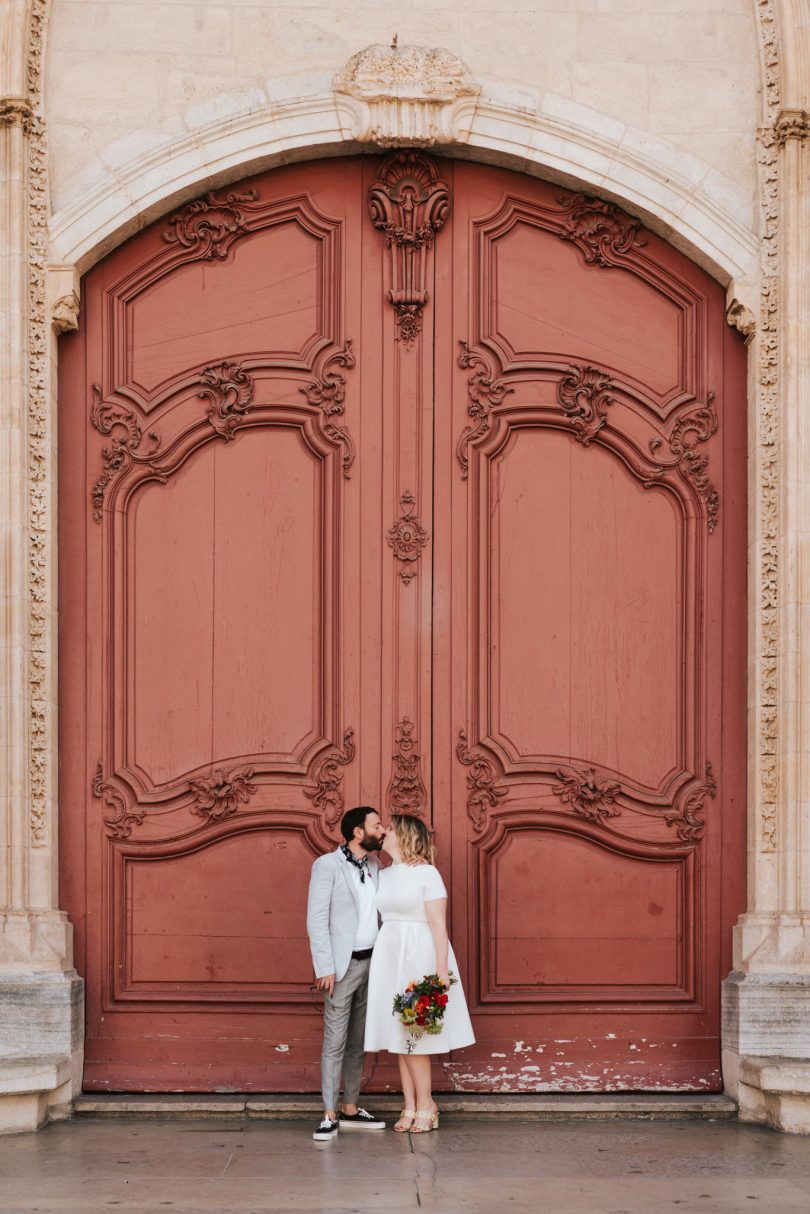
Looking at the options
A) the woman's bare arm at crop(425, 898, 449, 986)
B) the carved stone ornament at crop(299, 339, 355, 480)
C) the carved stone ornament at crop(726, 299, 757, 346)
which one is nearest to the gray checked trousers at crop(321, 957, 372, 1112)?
the woman's bare arm at crop(425, 898, 449, 986)

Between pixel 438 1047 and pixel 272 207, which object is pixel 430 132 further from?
pixel 438 1047

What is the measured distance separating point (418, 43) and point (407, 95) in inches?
11.9

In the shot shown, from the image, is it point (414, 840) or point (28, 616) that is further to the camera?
point (28, 616)

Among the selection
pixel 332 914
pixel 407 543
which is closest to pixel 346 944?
pixel 332 914

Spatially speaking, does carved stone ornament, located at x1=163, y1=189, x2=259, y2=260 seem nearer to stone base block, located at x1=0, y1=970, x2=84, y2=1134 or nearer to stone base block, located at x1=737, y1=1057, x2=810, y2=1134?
stone base block, located at x1=0, y1=970, x2=84, y2=1134

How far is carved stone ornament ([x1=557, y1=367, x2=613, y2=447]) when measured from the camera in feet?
26.3

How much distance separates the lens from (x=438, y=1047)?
23.6 ft

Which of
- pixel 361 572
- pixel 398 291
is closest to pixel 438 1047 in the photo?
pixel 361 572

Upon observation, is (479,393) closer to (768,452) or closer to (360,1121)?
(768,452)

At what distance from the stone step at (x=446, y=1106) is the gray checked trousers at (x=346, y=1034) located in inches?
9.1

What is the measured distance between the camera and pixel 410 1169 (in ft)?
21.7

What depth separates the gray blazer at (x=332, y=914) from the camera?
7301 mm

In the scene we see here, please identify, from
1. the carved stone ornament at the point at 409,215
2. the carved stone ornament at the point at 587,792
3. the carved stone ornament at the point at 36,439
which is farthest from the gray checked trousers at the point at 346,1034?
Answer: the carved stone ornament at the point at 409,215

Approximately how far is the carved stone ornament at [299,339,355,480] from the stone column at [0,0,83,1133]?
3.78ft
